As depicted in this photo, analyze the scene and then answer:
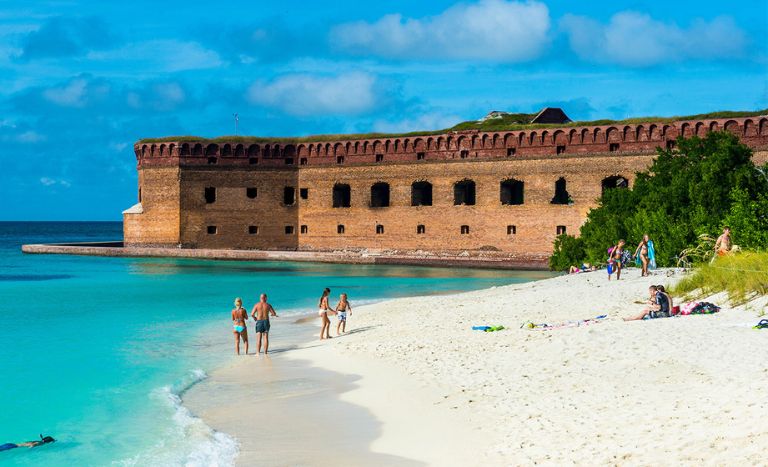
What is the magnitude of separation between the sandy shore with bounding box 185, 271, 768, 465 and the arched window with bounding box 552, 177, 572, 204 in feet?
81.3

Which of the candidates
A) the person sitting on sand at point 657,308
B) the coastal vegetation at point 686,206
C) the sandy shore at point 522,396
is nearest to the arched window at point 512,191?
the coastal vegetation at point 686,206

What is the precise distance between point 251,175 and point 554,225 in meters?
15.8

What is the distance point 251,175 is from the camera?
1758 inches

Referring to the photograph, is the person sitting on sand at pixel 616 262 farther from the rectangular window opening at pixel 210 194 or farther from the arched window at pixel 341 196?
the rectangular window opening at pixel 210 194

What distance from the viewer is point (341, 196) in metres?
45.2

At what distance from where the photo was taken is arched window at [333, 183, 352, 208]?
4408cm

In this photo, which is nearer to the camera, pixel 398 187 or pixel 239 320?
pixel 239 320

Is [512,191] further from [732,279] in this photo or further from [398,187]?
[732,279]

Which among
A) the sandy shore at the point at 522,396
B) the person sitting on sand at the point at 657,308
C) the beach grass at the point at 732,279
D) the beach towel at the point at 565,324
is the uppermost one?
the beach grass at the point at 732,279

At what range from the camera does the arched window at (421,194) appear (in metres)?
41.8

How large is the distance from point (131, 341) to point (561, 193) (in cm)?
2726

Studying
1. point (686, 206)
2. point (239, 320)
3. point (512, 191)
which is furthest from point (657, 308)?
point (512, 191)

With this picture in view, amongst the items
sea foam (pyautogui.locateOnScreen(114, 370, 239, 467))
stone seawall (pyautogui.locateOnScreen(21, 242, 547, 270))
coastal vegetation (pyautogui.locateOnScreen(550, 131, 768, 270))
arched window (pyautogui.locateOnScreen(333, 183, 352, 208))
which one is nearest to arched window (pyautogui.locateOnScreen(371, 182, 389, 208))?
arched window (pyautogui.locateOnScreen(333, 183, 352, 208))

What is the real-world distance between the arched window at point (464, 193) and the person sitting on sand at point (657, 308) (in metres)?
27.5
